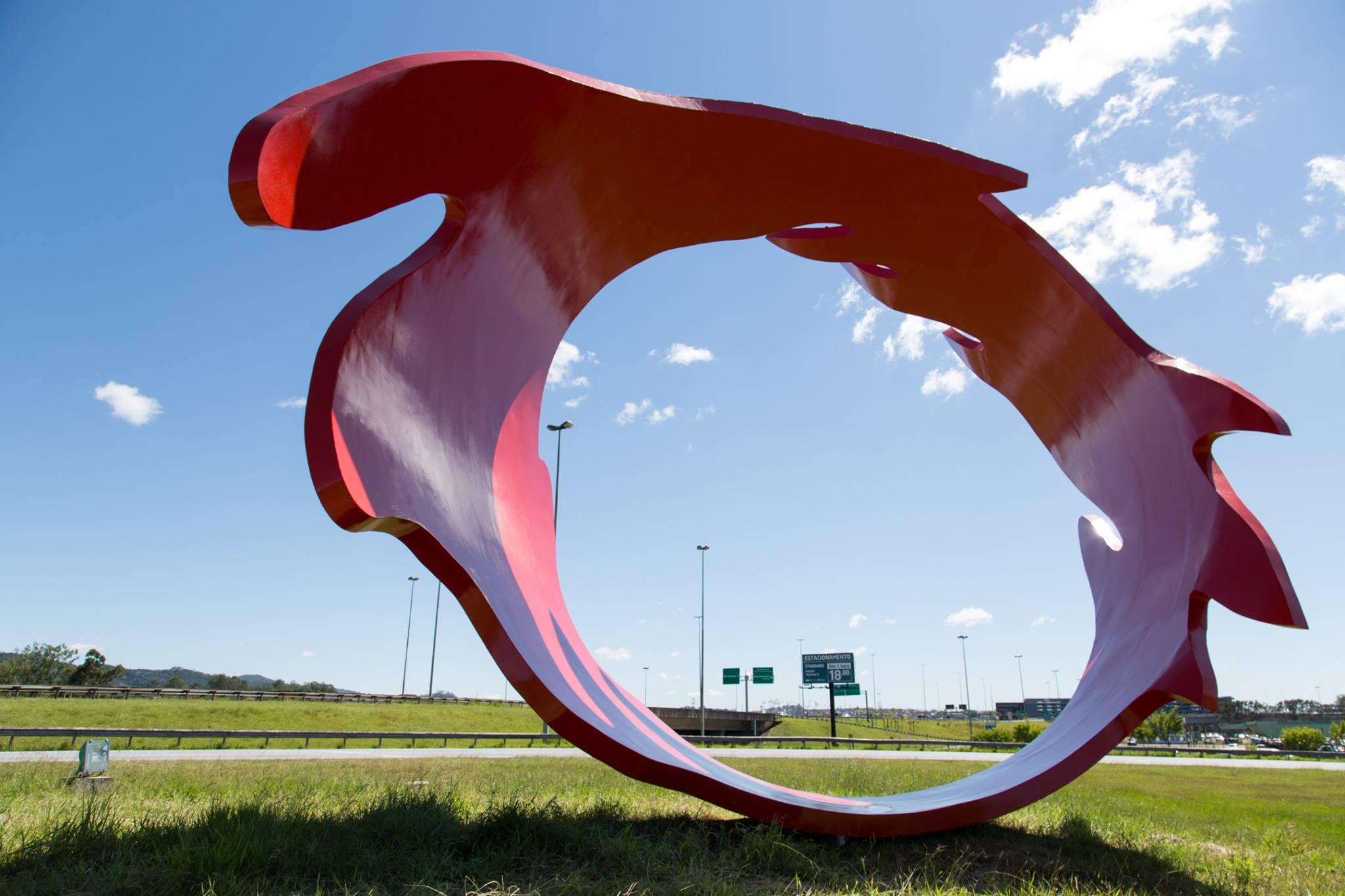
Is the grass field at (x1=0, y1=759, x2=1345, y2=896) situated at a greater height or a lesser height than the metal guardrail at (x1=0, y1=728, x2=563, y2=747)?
greater

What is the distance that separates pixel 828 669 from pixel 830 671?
177 mm

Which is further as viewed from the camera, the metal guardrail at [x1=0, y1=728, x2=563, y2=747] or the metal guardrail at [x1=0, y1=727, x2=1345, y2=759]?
the metal guardrail at [x1=0, y1=727, x2=1345, y2=759]

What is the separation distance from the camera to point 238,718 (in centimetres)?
2883

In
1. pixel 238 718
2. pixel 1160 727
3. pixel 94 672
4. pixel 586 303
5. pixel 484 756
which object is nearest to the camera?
pixel 586 303

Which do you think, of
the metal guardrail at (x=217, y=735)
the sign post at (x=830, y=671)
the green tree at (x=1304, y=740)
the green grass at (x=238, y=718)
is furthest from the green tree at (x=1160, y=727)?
the metal guardrail at (x=217, y=735)

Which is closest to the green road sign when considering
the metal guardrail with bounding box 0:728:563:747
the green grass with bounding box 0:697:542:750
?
the green grass with bounding box 0:697:542:750

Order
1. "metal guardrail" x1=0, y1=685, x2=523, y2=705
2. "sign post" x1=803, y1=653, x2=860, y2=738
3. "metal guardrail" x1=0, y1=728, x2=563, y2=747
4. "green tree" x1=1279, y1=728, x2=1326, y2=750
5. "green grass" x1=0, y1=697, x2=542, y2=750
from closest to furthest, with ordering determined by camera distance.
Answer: "metal guardrail" x1=0, y1=728, x2=563, y2=747 < "green grass" x1=0, y1=697, x2=542, y2=750 < "metal guardrail" x1=0, y1=685, x2=523, y2=705 < "sign post" x1=803, y1=653, x2=860, y2=738 < "green tree" x1=1279, y1=728, x2=1326, y2=750

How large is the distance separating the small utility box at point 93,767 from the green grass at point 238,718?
11.9 m

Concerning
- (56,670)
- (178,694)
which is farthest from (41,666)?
(178,694)

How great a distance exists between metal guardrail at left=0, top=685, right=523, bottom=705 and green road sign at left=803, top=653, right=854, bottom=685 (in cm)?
1993

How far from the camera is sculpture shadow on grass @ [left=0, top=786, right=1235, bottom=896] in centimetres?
470

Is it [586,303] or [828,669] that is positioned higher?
[586,303]

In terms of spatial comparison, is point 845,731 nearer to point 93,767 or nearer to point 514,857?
point 93,767

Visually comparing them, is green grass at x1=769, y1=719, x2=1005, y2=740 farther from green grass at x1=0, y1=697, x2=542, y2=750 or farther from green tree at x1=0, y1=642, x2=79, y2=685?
green tree at x1=0, y1=642, x2=79, y2=685
